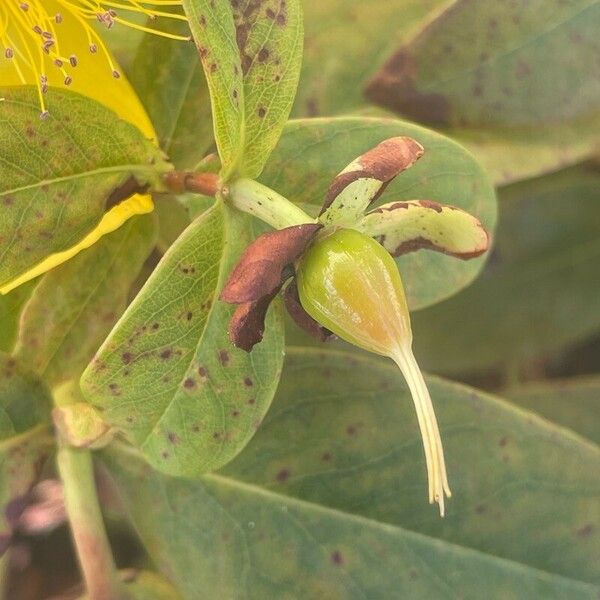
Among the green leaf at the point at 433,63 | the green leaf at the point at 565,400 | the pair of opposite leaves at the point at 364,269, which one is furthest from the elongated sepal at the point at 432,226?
the green leaf at the point at 565,400

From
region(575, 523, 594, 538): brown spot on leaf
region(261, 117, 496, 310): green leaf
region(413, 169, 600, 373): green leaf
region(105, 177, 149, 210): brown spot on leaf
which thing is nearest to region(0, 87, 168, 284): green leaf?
region(105, 177, 149, 210): brown spot on leaf

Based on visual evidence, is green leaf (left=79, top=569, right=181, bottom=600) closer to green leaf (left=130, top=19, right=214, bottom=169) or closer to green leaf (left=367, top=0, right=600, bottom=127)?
green leaf (left=130, top=19, right=214, bottom=169)

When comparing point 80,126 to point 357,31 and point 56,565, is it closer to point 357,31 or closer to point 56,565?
point 357,31

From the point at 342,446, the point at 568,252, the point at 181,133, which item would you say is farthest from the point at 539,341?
the point at 181,133

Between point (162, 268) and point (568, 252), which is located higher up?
point (568, 252)

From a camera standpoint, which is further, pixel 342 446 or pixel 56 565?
pixel 56 565

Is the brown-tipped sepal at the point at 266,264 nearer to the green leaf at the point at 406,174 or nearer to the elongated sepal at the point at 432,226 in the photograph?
A: the elongated sepal at the point at 432,226

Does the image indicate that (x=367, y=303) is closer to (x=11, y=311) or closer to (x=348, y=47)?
(x=11, y=311)
